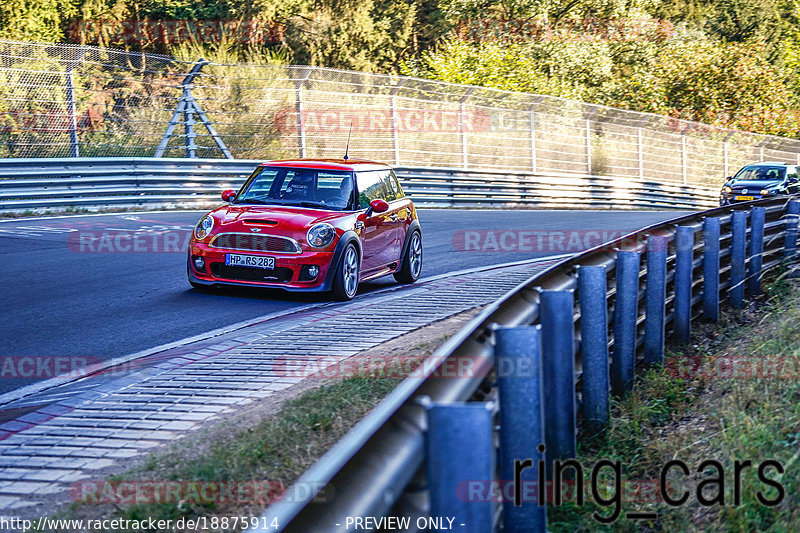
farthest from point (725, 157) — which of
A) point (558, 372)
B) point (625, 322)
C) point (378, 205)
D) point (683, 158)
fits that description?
point (558, 372)

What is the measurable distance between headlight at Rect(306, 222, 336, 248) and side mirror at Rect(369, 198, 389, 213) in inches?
40.4

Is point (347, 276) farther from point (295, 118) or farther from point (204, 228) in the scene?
point (295, 118)

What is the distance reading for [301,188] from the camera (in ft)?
36.4

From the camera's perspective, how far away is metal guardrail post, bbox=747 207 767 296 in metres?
10.2

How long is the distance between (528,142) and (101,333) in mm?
21962

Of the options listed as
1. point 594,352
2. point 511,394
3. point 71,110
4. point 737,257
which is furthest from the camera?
point 71,110

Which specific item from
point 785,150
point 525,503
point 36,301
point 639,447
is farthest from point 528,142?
point 525,503

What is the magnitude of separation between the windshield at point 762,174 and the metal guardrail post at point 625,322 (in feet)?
78.7

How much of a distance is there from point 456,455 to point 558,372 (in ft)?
6.65

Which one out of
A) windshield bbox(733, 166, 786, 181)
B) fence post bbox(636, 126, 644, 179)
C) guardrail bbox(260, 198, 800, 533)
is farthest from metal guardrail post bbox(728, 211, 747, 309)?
fence post bbox(636, 126, 644, 179)

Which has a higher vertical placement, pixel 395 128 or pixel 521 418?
pixel 395 128

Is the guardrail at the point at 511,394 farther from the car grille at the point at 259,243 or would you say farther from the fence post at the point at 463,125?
the fence post at the point at 463,125

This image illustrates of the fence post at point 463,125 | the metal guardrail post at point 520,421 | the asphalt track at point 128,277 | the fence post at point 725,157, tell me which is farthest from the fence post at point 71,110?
the fence post at point 725,157

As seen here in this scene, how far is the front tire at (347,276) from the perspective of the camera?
10.3m
